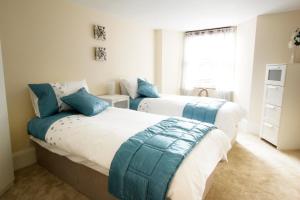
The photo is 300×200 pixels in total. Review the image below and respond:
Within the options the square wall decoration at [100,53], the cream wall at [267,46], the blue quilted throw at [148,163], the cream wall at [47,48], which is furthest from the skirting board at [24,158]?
the cream wall at [267,46]

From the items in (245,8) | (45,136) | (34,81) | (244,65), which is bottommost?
(45,136)

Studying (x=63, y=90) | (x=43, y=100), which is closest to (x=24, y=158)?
(x=43, y=100)

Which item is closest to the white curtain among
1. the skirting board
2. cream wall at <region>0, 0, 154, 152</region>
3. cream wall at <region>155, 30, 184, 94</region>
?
cream wall at <region>155, 30, 184, 94</region>

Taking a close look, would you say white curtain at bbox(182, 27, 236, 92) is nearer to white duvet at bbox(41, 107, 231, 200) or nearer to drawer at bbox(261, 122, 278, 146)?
drawer at bbox(261, 122, 278, 146)

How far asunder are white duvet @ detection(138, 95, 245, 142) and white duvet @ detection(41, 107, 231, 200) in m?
0.79

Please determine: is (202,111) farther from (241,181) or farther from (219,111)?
(241,181)

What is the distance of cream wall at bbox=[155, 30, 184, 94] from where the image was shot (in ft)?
14.4

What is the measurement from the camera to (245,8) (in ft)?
9.43

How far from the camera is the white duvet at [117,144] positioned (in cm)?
110

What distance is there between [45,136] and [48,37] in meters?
1.37

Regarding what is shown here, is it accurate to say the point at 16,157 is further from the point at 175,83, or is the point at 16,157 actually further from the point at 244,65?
the point at 244,65

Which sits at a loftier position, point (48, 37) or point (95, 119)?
point (48, 37)

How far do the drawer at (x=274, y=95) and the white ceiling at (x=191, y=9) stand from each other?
1.26 m

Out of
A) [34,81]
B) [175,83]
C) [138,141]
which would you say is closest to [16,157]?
[34,81]
